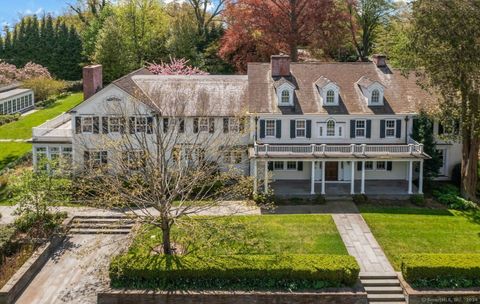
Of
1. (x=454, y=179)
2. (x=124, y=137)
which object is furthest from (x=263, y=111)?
(x=454, y=179)

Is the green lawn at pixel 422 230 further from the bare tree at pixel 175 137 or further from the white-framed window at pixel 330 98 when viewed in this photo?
the bare tree at pixel 175 137

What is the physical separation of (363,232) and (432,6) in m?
13.6

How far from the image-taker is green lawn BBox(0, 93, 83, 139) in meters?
51.7

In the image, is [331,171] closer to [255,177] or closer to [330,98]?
[330,98]

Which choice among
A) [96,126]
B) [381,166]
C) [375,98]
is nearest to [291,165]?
[381,166]

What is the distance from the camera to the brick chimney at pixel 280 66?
41.0 metres

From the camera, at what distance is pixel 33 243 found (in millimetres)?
30156

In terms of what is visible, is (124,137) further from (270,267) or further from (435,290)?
(435,290)

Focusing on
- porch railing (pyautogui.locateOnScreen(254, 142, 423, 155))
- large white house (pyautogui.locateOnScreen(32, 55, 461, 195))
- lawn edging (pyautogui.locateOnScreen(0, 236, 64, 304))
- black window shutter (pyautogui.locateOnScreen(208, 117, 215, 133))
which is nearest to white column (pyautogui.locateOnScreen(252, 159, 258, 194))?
large white house (pyautogui.locateOnScreen(32, 55, 461, 195))

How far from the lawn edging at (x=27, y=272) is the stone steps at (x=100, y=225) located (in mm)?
1780

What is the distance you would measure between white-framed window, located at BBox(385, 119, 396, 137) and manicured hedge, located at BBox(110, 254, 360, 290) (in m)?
15.2

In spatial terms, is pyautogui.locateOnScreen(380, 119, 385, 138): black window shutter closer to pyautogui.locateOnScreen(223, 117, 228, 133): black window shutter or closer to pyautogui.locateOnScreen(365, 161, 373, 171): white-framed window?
pyautogui.locateOnScreen(365, 161, 373, 171): white-framed window

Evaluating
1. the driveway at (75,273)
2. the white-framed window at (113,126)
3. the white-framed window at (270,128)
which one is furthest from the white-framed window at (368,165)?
the driveway at (75,273)

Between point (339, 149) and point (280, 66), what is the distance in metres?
7.79
